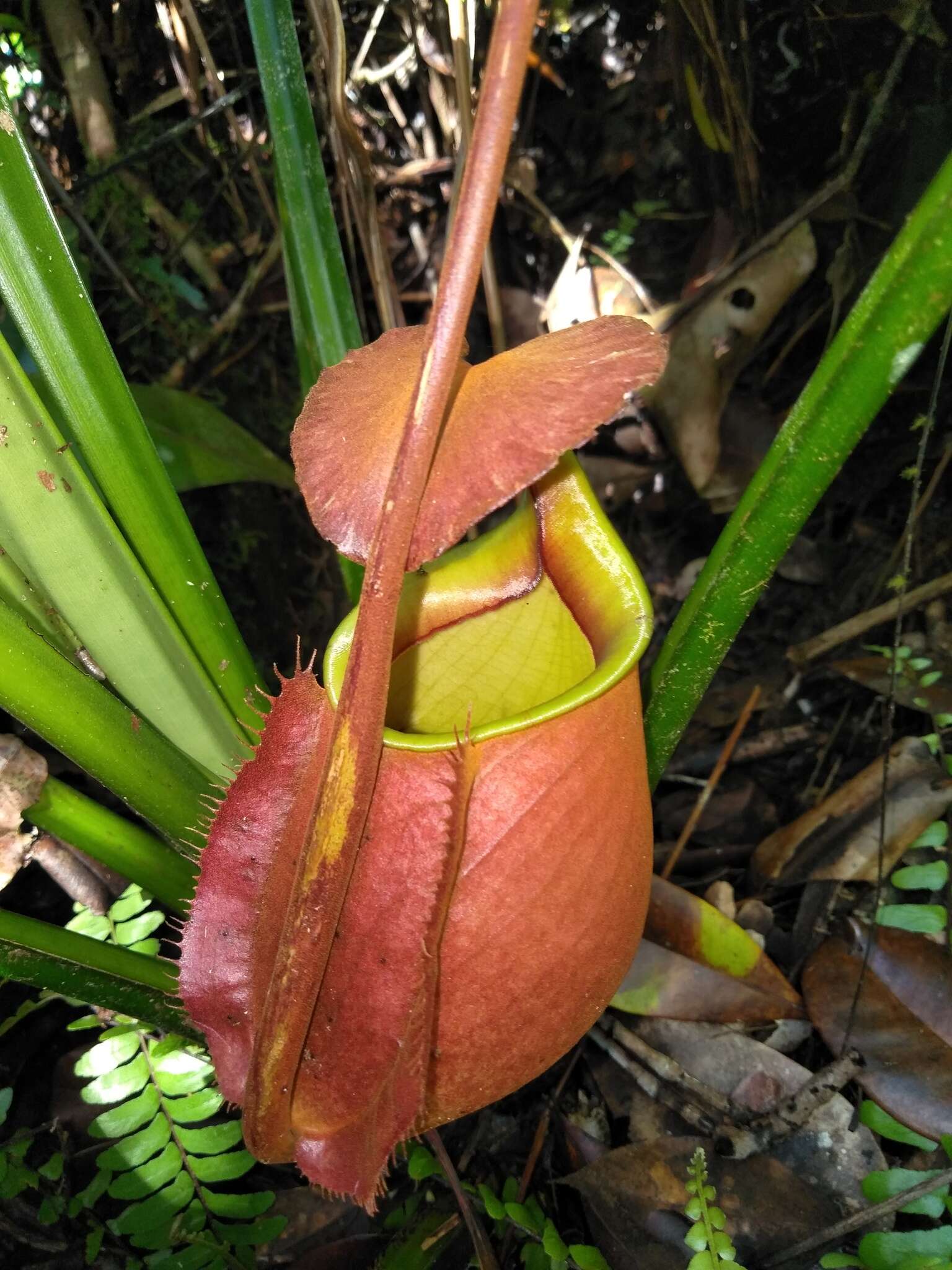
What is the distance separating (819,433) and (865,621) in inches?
30.3

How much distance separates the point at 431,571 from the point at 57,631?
1.27 ft

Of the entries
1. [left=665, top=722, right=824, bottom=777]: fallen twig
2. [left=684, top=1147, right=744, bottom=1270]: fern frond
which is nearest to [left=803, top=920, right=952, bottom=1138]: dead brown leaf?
[left=684, top=1147, right=744, bottom=1270]: fern frond

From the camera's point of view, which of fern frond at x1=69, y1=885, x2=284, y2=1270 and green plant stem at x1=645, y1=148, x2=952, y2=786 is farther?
fern frond at x1=69, y1=885, x2=284, y2=1270

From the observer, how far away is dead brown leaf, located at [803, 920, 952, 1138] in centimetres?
90

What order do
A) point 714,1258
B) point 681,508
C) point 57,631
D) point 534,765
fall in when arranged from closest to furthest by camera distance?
point 534,765 < point 714,1258 < point 57,631 < point 681,508

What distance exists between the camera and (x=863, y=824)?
1.11 meters

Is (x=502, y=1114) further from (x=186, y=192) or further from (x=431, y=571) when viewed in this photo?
(x=186, y=192)

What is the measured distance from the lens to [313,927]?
2.09 ft

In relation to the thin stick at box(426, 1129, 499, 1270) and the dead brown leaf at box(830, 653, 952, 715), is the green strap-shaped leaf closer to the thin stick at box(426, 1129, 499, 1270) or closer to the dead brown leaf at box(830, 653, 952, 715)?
the thin stick at box(426, 1129, 499, 1270)

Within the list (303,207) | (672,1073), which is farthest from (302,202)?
(672,1073)

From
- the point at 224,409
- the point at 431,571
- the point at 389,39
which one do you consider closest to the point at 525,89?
the point at 389,39

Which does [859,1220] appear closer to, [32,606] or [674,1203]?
[674,1203]

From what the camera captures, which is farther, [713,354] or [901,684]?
[713,354]

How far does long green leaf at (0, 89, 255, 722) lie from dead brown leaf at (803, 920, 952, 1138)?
2.36 ft
